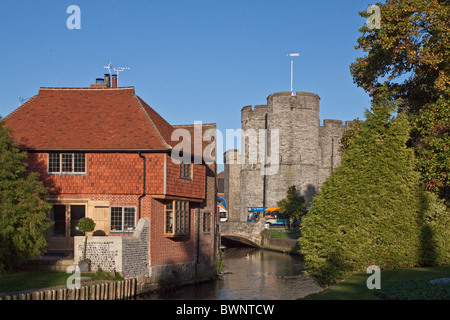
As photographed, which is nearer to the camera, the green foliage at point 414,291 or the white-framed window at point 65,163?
the green foliage at point 414,291

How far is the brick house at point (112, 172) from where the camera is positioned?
28.5 m

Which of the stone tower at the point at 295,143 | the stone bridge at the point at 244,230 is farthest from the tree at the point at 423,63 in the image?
the stone tower at the point at 295,143

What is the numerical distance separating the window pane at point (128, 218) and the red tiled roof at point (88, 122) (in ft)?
10.3

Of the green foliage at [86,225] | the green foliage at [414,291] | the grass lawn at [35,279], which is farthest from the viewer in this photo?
the green foliage at [86,225]

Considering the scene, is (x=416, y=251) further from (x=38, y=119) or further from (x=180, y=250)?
(x=38, y=119)

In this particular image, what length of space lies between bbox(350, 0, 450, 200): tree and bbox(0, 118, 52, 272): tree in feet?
54.2

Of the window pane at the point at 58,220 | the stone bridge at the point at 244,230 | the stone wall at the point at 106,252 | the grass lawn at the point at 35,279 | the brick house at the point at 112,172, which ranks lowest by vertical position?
the stone bridge at the point at 244,230

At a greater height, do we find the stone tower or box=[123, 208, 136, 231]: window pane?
the stone tower

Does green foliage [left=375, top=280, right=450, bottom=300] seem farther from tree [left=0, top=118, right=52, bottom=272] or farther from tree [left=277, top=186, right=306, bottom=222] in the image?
tree [left=277, top=186, right=306, bottom=222]

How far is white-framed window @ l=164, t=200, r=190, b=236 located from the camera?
29606 mm

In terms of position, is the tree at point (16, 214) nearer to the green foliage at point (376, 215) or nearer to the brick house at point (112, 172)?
the brick house at point (112, 172)

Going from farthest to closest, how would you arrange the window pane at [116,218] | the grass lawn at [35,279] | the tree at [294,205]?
the tree at [294,205]
the window pane at [116,218]
the grass lawn at [35,279]

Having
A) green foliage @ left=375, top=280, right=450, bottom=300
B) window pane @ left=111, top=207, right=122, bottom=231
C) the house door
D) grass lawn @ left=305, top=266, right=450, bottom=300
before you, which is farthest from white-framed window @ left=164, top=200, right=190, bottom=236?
green foliage @ left=375, top=280, right=450, bottom=300

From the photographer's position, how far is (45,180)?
2878 cm
